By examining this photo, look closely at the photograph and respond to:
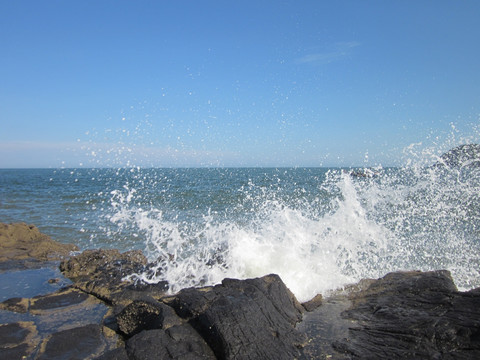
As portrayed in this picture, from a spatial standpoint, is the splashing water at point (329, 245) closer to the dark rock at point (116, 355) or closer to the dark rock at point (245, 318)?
the dark rock at point (245, 318)

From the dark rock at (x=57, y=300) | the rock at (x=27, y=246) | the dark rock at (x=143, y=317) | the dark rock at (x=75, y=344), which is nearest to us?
the dark rock at (x=75, y=344)

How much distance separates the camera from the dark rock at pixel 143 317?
3.55m

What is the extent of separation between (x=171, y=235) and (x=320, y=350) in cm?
563

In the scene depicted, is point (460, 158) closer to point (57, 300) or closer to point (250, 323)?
point (250, 323)

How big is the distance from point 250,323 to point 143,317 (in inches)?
48.9

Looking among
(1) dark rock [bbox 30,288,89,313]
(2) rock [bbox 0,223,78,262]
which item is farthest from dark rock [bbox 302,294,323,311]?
(2) rock [bbox 0,223,78,262]

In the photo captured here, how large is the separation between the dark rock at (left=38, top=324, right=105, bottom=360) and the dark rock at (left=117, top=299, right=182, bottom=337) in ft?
0.88

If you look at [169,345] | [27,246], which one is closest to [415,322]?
[169,345]

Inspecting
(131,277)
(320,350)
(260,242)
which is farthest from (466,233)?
(131,277)

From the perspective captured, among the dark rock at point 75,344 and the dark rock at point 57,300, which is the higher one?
the dark rock at point 75,344

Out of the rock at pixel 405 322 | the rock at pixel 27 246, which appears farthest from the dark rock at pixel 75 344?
the rock at pixel 27 246

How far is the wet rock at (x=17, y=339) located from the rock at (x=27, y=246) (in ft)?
13.0

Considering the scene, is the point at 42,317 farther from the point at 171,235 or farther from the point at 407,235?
the point at 407,235

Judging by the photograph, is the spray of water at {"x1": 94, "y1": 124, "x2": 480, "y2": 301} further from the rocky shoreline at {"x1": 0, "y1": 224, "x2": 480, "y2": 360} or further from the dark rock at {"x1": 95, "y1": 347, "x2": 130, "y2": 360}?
the dark rock at {"x1": 95, "y1": 347, "x2": 130, "y2": 360}
